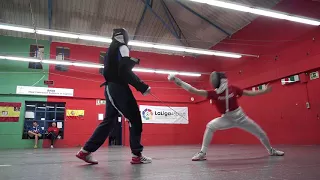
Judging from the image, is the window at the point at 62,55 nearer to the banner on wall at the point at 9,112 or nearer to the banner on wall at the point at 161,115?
the banner on wall at the point at 9,112

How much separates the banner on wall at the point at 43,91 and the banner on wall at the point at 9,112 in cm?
61

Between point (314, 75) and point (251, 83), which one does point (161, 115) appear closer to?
point (251, 83)

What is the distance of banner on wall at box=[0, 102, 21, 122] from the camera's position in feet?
31.9

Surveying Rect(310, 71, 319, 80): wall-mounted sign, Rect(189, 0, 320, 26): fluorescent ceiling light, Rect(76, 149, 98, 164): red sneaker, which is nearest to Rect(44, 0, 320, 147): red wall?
Rect(310, 71, 319, 80): wall-mounted sign

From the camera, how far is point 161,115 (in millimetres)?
11906

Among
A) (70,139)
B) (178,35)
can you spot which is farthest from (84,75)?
(178,35)

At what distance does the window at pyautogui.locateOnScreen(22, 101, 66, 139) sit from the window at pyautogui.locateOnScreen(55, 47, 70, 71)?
1.59 m

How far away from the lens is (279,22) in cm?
790

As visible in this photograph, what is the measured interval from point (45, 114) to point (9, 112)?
1.35 metres

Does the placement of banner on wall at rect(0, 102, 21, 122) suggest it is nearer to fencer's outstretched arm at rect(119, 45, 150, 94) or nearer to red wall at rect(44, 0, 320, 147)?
red wall at rect(44, 0, 320, 147)

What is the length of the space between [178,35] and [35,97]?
7001mm

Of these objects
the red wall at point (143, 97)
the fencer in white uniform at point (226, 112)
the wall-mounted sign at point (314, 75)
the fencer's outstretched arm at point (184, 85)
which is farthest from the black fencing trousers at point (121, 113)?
the red wall at point (143, 97)

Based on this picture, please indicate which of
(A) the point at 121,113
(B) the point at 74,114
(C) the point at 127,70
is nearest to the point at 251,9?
(C) the point at 127,70

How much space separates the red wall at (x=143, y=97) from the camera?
418 inches
